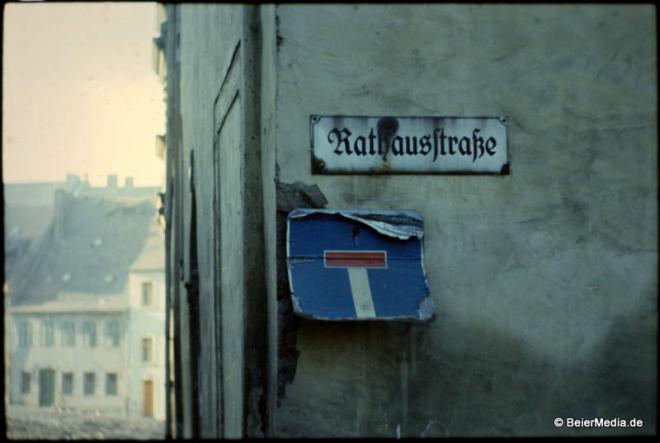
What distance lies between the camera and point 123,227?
45531mm

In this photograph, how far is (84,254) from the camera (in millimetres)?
47125

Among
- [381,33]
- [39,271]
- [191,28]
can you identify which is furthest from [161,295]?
[381,33]

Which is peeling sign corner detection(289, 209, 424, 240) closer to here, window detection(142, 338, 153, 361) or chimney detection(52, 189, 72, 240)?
window detection(142, 338, 153, 361)

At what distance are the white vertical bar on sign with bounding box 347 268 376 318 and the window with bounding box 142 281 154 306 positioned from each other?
4069cm

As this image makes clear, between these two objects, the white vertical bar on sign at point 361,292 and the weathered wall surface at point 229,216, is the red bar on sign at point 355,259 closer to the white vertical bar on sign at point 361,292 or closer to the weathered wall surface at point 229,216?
the white vertical bar on sign at point 361,292

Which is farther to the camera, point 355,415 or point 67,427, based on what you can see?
point 67,427

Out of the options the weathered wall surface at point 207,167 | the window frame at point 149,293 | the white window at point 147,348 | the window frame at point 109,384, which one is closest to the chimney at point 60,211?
the window frame at point 149,293

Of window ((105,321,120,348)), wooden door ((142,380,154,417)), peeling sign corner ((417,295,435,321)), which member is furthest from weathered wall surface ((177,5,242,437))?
window ((105,321,120,348))

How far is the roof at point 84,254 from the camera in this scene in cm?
4519

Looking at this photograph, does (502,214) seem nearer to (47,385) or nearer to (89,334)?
(89,334)

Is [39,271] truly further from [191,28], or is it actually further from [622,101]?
[622,101]

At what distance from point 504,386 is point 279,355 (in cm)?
119

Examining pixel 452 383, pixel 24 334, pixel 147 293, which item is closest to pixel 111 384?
pixel 24 334

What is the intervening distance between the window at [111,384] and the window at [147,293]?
432 cm
